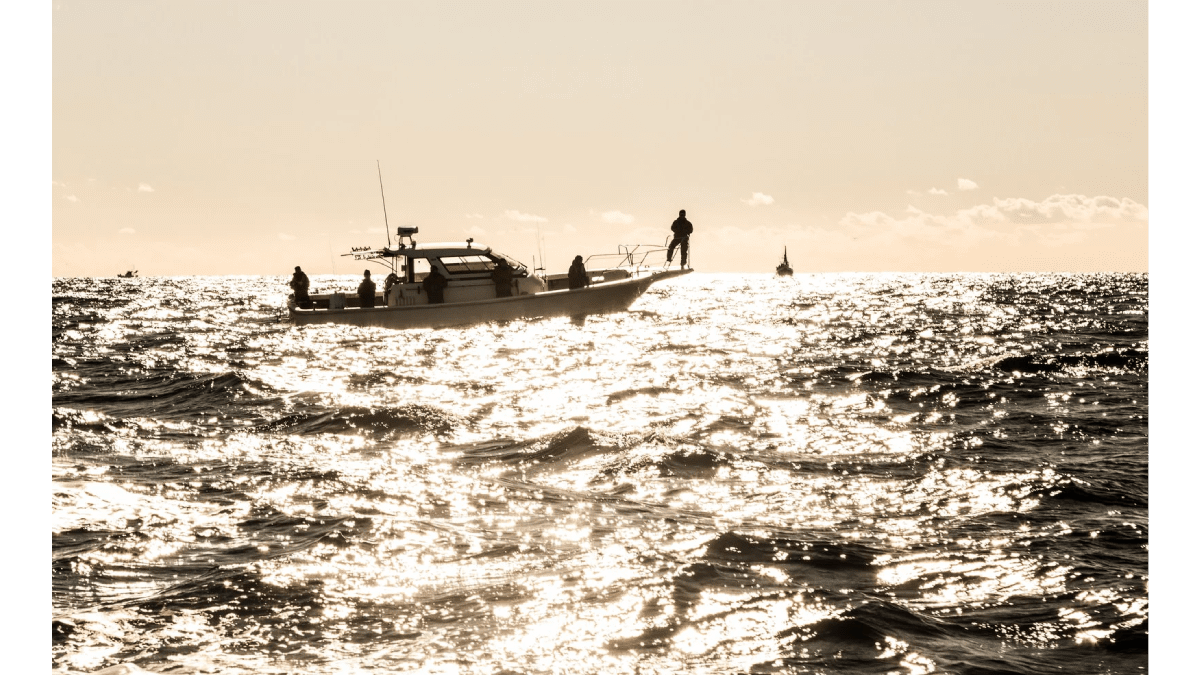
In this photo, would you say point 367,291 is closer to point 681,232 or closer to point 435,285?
point 435,285

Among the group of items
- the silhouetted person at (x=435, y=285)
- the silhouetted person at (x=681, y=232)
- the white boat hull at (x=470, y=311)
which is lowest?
the white boat hull at (x=470, y=311)

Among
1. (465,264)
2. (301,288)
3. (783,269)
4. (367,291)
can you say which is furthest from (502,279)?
(783,269)

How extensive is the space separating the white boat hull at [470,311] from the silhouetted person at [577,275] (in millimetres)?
639

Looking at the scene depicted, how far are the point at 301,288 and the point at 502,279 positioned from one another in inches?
312

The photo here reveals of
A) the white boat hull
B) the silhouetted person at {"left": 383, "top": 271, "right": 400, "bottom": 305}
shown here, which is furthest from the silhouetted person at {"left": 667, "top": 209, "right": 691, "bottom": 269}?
the silhouetted person at {"left": 383, "top": 271, "right": 400, "bottom": 305}

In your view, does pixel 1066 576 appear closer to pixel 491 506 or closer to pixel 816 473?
pixel 816 473

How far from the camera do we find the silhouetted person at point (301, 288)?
33781 mm

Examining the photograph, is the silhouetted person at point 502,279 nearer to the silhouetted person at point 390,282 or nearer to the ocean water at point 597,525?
the silhouetted person at point 390,282

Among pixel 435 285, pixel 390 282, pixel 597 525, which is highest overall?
pixel 390 282

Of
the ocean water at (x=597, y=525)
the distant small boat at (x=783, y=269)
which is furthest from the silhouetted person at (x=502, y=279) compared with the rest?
the distant small boat at (x=783, y=269)

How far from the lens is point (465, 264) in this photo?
31.8 meters

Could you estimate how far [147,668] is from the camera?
5820 millimetres

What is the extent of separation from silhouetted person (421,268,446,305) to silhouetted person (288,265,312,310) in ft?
17.1

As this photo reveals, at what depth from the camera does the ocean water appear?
639 cm
